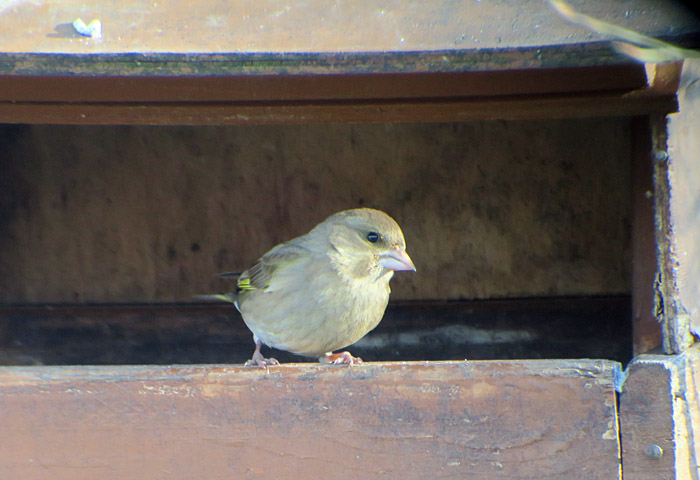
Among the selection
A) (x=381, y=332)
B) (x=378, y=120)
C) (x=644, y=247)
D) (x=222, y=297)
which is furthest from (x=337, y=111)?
(x=381, y=332)

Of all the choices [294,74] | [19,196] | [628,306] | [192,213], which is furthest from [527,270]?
[19,196]

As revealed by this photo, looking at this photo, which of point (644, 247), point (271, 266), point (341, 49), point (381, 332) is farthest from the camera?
point (381, 332)

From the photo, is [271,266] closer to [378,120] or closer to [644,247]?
[378,120]

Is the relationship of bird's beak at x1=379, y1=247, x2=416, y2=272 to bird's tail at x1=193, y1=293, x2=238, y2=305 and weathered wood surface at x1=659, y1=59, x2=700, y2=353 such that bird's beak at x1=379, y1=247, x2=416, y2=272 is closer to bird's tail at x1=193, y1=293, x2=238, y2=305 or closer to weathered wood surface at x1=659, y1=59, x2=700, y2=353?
bird's tail at x1=193, y1=293, x2=238, y2=305

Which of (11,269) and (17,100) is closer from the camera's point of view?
(17,100)

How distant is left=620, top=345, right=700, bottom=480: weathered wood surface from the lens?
198 cm

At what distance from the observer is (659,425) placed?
6.53 ft

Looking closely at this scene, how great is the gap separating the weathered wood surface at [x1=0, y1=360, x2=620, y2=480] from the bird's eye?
1.07 m

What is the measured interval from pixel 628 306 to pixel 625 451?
5.44ft

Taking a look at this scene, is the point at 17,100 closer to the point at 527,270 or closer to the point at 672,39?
the point at 672,39

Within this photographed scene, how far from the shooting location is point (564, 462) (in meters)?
2.00

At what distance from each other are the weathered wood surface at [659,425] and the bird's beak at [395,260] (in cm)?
115

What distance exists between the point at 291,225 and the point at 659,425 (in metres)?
2.21

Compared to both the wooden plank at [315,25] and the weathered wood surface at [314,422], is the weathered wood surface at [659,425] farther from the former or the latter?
the wooden plank at [315,25]
